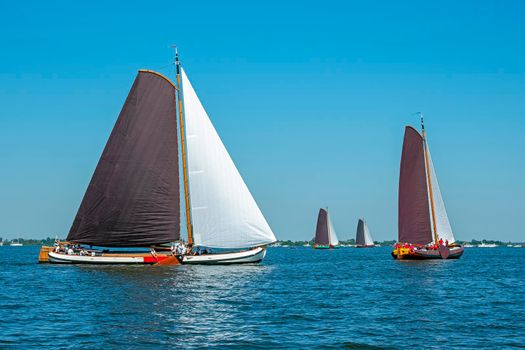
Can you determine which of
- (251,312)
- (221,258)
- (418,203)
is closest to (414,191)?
(418,203)

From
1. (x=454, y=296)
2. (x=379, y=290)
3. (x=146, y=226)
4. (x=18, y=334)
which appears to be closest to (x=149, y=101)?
(x=146, y=226)

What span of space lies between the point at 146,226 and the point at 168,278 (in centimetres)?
1136

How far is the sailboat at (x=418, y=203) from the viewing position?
265 ft

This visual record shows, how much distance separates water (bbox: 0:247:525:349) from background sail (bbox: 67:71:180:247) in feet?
24.2

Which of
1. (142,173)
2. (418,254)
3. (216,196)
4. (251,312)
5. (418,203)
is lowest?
(251,312)

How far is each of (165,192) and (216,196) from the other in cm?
493

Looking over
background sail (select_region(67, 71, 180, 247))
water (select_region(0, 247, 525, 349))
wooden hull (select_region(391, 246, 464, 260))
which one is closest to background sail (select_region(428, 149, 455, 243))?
wooden hull (select_region(391, 246, 464, 260))

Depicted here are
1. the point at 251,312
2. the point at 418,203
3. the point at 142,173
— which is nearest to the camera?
the point at 251,312

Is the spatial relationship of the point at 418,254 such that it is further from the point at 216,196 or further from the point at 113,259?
the point at 113,259

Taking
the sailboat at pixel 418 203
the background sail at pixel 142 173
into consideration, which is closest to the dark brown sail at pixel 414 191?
the sailboat at pixel 418 203

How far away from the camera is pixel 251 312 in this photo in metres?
32.8

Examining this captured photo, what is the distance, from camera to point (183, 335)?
26.1 metres

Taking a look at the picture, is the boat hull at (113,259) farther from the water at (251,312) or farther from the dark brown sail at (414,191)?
the dark brown sail at (414,191)

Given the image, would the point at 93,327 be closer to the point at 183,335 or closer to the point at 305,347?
the point at 183,335
